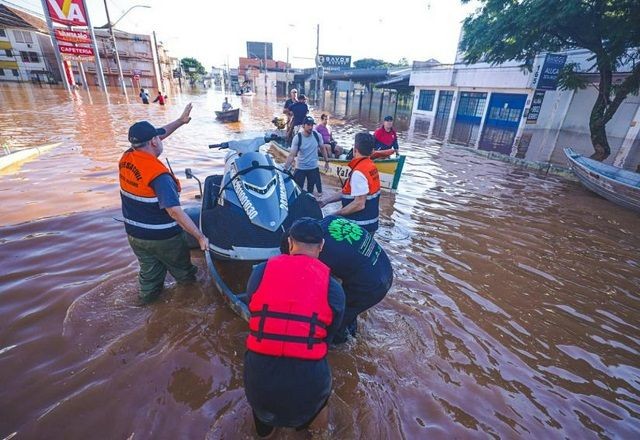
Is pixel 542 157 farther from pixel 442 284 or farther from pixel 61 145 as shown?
pixel 61 145

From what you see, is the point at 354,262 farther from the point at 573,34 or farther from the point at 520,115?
the point at 520,115

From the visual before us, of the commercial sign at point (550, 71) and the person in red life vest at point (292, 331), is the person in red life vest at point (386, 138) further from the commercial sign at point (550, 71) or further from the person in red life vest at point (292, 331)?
the commercial sign at point (550, 71)

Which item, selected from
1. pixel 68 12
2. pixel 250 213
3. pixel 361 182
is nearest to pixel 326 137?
pixel 361 182

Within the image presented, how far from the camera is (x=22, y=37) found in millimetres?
40031

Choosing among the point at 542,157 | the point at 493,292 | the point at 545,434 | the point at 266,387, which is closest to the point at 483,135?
the point at 542,157

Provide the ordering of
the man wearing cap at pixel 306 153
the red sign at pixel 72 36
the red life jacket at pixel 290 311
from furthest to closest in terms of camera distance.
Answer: the red sign at pixel 72 36 → the man wearing cap at pixel 306 153 → the red life jacket at pixel 290 311

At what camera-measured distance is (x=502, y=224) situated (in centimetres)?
651

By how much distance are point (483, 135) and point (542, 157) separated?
6.16m

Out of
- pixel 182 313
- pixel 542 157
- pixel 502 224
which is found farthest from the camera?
pixel 542 157

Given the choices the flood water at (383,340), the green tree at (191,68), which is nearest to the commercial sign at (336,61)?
the green tree at (191,68)

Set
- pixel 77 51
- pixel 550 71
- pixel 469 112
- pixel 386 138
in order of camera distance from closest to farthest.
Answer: pixel 386 138, pixel 550 71, pixel 469 112, pixel 77 51

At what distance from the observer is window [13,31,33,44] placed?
130 ft

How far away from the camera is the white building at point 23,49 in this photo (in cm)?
3941

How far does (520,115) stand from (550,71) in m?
3.11
